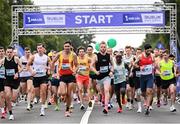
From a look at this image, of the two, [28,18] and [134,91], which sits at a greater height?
[28,18]

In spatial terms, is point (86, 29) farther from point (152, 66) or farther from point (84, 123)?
point (84, 123)

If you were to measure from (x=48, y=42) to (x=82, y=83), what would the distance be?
100451 mm

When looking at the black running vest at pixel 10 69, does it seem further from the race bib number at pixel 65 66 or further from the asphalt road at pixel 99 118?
the race bib number at pixel 65 66

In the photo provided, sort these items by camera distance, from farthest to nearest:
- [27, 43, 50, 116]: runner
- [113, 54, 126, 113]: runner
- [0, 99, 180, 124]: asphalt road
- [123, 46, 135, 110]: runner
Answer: [123, 46, 135, 110]: runner, [113, 54, 126, 113]: runner, [27, 43, 50, 116]: runner, [0, 99, 180, 124]: asphalt road

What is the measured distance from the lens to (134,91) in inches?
776

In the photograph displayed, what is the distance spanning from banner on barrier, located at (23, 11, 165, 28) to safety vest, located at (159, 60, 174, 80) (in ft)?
63.3

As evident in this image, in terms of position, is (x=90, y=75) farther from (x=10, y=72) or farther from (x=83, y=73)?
(x=10, y=72)

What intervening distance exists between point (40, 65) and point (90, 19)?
20.6 metres

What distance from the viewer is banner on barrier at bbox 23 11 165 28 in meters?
37.9

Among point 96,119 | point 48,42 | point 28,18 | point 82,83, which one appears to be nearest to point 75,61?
point 96,119

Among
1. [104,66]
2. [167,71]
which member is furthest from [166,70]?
[104,66]

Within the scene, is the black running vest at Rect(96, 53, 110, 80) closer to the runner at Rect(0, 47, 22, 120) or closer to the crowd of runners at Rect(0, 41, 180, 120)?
the crowd of runners at Rect(0, 41, 180, 120)

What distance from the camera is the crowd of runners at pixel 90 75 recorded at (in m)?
16.0

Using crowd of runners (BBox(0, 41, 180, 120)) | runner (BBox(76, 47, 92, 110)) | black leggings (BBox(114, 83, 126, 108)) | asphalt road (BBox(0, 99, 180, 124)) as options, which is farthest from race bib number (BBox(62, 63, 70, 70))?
runner (BBox(76, 47, 92, 110))
